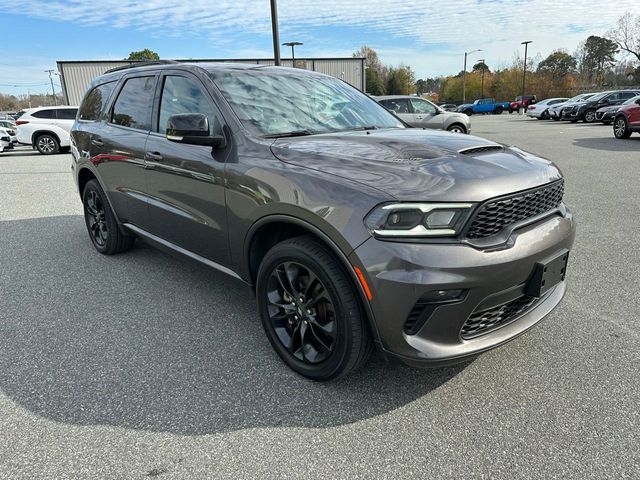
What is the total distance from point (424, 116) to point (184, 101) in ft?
43.0

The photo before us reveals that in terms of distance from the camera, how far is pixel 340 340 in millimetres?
2400

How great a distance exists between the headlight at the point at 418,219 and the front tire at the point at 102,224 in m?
3.36

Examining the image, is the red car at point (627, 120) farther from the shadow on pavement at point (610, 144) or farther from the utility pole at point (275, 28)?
the utility pole at point (275, 28)

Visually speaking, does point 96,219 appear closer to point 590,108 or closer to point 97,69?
point 590,108

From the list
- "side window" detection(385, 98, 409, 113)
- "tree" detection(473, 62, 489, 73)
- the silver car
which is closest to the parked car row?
the silver car

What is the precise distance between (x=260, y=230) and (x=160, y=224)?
1.34 meters

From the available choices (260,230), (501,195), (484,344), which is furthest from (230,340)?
(501,195)

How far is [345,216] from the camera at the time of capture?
223cm

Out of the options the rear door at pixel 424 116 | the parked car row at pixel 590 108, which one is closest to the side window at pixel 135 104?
the rear door at pixel 424 116

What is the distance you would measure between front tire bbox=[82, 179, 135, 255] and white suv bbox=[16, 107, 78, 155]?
45.6 feet

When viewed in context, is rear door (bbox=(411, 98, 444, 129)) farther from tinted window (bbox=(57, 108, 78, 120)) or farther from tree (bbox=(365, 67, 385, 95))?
tree (bbox=(365, 67, 385, 95))

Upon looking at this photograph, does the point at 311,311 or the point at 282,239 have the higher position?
the point at 282,239

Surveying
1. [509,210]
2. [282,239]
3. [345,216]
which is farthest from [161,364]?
[509,210]

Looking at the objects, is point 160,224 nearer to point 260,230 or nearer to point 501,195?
point 260,230
